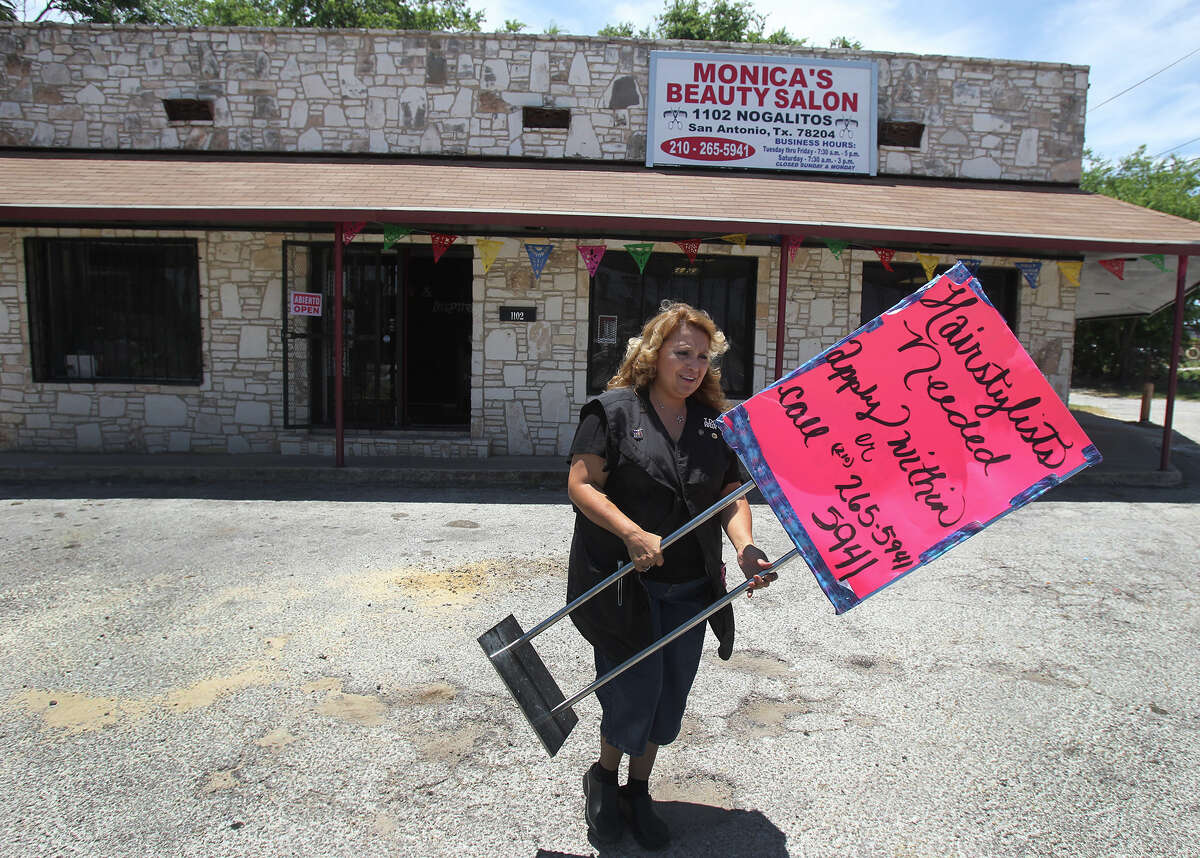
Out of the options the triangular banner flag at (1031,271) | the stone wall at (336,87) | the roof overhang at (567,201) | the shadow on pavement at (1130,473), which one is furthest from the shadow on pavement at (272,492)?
the triangular banner flag at (1031,271)

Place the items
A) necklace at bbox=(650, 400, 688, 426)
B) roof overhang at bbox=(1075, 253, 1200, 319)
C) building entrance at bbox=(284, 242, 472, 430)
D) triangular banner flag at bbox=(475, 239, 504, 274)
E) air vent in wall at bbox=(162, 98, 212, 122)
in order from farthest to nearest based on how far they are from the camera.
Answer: air vent in wall at bbox=(162, 98, 212, 122), roof overhang at bbox=(1075, 253, 1200, 319), building entrance at bbox=(284, 242, 472, 430), triangular banner flag at bbox=(475, 239, 504, 274), necklace at bbox=(650, 400, 688, 426)

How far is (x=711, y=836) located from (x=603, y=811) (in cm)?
39

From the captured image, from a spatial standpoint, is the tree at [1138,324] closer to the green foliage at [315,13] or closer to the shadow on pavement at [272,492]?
the shadow on pavement at [272,492]

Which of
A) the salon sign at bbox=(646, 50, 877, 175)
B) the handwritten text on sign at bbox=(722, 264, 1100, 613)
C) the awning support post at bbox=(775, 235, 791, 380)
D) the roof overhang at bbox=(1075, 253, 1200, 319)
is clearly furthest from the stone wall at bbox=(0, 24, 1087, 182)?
the handwritten text on sign at bbox=(722, 264, 1100, 613)

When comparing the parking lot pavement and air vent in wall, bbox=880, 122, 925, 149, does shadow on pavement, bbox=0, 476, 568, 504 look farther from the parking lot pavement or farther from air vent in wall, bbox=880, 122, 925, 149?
air vent in wall, bbox=880, 122, 925, 149

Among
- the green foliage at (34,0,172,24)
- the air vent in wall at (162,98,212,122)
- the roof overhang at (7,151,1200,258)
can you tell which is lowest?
the roof overhang at (7,151,1200,258)

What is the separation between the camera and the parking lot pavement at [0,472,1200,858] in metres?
2.58

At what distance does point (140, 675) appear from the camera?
3.61 m

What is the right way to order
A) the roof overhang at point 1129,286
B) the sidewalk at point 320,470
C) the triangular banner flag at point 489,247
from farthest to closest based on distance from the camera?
the roof overhang at point 1129,286
the triangular banner flag at point 489,247
the sidewalk at point 320,470

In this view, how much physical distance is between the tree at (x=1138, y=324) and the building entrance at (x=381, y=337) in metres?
19.7

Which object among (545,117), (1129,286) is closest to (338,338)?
(545,117)

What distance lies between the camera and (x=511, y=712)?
3.35m

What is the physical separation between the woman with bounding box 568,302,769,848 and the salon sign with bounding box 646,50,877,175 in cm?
804

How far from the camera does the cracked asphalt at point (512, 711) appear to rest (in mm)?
2582
